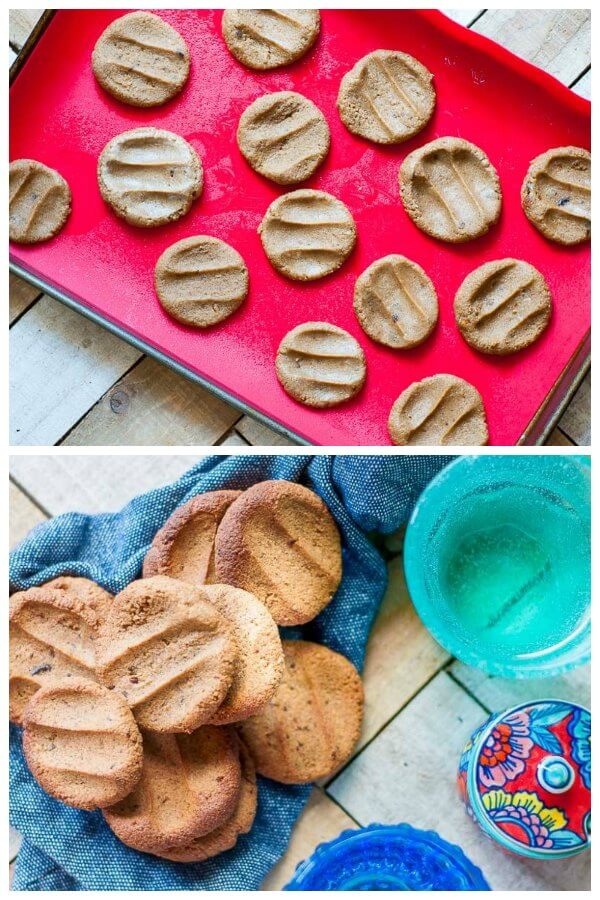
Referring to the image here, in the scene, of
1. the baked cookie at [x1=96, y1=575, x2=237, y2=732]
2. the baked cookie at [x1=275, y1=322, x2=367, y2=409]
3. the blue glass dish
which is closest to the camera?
the baked cookie at [x1=96, y1=575, x2=237, y2=732]

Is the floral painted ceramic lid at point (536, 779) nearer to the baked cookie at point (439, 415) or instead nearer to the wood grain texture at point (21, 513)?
the baked cookie at point (439, 415)

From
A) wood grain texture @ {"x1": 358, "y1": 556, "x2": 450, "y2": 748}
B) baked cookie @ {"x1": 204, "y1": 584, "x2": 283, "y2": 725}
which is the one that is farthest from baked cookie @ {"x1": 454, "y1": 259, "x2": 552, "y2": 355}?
baked cookie @ {"x1": 204, "y1": 584, "x2": 283, "y2": 725}

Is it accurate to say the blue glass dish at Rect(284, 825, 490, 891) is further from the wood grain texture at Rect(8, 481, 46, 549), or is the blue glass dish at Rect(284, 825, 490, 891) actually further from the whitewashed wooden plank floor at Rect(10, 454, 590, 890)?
the wood grain texture at Rect(8, 481, 46, 549)

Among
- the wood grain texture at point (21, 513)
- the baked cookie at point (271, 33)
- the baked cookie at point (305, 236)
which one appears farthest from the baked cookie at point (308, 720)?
the baked cookie at point (271, 33)

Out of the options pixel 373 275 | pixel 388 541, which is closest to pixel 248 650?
pixel 388 541

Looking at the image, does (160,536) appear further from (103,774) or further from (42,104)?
(42,104)
